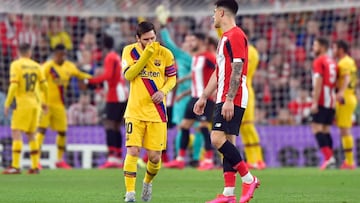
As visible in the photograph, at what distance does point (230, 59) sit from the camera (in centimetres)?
959

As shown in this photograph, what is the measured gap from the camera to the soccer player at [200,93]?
17.1m

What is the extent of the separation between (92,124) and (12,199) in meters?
11.1

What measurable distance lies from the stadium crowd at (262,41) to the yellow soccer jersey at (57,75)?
2.37 m

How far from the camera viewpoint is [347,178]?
14.5 metres

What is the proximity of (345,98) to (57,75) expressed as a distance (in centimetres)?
575

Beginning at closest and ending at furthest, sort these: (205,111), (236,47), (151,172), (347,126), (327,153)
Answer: (236,47) < (151,172) < (205,111) < (327,153) < (347,126)

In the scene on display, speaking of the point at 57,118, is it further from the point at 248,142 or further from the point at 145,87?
the point at 145,87

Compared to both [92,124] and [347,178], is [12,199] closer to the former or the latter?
[347,178]

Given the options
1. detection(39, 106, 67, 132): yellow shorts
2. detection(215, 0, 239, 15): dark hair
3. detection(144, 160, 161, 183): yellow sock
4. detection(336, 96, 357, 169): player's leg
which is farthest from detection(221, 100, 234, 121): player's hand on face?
detection(39, 106, 67, 132): yellow shorts

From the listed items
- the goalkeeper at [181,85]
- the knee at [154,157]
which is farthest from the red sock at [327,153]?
the knee at [154,157]

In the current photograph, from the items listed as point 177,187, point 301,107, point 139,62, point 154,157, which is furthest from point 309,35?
point 139,62

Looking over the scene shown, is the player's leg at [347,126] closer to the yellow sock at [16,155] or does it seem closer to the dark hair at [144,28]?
the yellow sock at [16,155]

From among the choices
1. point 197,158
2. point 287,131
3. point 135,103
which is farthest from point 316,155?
point 135,103

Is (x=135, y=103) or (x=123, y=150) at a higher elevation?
(x=135, y=103)
